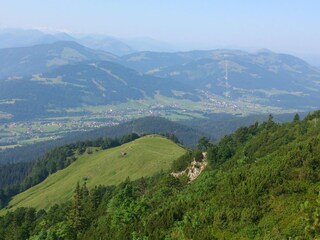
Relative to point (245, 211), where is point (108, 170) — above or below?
below

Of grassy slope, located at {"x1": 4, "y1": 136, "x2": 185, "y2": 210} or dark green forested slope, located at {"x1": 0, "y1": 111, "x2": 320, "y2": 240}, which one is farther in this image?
grassy slope, located at {"x1": 4, "y1": 136, "x2": 185, "y2": 210}

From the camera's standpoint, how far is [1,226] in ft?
404

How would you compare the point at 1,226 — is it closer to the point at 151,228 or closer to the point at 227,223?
the point at 151,228

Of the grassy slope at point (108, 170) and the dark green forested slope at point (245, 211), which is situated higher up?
the dark green forested slope at point (245, 211)

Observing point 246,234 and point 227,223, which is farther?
point 227,223

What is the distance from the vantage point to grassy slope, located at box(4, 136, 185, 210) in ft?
513

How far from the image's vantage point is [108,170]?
17188 centimetres

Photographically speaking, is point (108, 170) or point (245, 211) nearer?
point (245, 211)

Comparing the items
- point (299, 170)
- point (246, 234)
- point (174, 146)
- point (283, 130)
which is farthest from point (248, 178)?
point (174, 146)

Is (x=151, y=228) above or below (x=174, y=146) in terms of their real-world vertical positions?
above

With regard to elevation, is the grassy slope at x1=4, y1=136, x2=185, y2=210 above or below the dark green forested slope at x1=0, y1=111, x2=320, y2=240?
below

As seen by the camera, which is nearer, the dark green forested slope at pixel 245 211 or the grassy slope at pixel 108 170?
the dark green forested slope at pixel 245 211

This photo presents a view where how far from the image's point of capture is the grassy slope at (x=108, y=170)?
6156 inches

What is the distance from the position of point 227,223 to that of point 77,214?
149 ft
